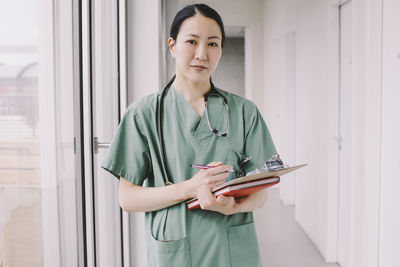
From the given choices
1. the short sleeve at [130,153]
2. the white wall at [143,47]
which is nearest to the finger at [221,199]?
the short sleeve at [130,153]

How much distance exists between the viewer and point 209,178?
840 millimetres

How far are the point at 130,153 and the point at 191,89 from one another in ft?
0.74

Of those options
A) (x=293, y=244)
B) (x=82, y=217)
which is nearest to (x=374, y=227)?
(x=293, y=244)

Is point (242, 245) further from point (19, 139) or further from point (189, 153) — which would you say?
point (19, 139)

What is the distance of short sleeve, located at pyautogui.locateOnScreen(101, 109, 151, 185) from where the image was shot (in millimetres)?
966

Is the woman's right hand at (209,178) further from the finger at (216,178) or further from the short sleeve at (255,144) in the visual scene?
the short sleeve at (255,144)

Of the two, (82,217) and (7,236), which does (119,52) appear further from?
(7,236)

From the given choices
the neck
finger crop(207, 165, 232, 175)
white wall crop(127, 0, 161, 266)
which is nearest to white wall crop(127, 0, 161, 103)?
white wall crop(127, 0, 161, 266)

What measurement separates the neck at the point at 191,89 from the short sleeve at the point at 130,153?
0.14 metres

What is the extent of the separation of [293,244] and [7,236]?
115 inches

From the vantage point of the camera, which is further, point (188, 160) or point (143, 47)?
point (143, 47)

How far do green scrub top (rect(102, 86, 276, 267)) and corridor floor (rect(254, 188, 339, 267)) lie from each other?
206cm

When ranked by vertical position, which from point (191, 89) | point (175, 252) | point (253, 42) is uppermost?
point (253, 42)

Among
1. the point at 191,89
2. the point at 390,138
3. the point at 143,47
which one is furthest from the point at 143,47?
the point at 390,138
